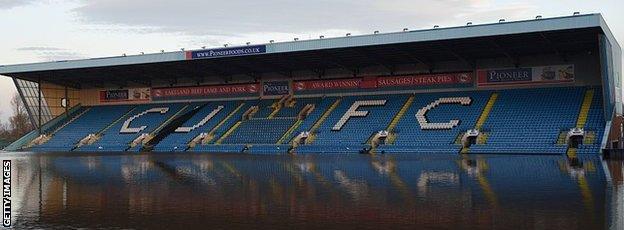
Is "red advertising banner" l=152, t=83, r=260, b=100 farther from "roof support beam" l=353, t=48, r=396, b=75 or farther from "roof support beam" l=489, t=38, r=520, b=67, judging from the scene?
"roof support beam" l=489, t=38, r=520, b=67

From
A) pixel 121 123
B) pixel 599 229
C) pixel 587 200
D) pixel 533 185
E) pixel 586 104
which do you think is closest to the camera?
pixel 599 229

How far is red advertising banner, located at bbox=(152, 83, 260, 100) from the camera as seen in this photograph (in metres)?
64.2

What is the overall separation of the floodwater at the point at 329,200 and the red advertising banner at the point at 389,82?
2854 centimetres

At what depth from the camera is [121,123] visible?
65.4 m

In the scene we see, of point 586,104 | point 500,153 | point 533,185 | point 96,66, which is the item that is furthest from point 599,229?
point 96,66

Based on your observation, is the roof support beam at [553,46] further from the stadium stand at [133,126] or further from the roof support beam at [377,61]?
the stadium stand at [133,126]

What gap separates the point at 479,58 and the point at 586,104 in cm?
1033

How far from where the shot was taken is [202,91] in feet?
220

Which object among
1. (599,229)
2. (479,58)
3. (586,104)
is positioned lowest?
(599,229)

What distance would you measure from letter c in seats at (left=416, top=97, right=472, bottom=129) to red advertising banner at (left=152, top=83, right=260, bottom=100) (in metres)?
19.7

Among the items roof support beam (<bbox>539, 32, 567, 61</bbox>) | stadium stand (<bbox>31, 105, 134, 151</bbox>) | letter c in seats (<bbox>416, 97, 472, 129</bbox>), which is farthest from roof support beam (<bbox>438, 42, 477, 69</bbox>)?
stadium stand (<bbox>31, 105, 134, 151</bbox>)

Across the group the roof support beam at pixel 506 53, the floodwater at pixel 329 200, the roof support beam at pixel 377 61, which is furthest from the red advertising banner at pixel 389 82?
the floodwater at pixel 329 200

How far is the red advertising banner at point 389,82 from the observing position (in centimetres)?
5366

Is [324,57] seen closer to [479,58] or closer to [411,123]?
[411,123]
